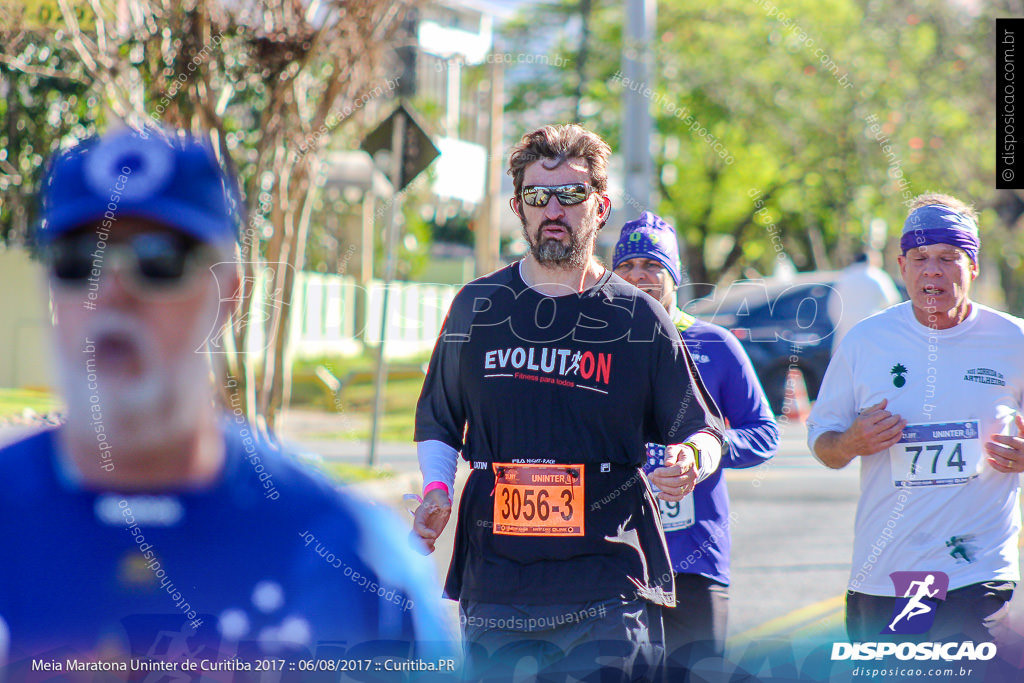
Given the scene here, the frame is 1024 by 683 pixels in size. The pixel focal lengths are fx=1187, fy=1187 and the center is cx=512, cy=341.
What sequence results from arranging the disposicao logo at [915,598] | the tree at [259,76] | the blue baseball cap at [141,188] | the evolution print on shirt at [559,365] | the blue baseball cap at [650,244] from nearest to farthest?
the blue baseball cap at [141,188] < the evolution print on shirt at [559,365] < the disposicao logo at [915,598] < the blue baseball cap at [650,244] < the tree at [259,76]

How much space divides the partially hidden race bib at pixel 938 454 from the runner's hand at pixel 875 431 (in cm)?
6

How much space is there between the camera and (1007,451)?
3.56 metres

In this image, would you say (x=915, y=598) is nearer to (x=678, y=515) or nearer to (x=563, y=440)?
(x=678, y=515)

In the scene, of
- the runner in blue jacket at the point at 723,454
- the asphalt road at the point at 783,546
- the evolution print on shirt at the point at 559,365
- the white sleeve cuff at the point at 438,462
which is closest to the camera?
the evolution print on shirt at the point at 559,365

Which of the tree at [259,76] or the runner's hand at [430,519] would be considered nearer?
the runner's hand at [430,519]

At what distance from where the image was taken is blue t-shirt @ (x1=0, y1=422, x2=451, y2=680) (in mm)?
1406

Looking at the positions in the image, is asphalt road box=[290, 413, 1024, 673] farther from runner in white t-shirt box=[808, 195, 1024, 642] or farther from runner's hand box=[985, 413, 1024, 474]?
runner's hand box=[985, 413, 1024, 474]

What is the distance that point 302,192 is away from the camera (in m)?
8.77

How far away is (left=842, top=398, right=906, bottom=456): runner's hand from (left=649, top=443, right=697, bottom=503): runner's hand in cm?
96

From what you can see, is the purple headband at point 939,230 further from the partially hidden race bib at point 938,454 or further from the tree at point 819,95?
the tree at point 819,95

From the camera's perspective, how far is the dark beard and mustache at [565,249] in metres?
3.05

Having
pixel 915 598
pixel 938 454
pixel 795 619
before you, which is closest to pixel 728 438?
pixel 938 454

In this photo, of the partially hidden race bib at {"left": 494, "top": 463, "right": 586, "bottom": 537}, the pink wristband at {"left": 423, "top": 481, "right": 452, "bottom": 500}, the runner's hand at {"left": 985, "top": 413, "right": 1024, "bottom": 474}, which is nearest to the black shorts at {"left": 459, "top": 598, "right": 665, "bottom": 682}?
the partially hidden race bib at {"left": 494, "top": 463, "right": 586, "bottom": 537}

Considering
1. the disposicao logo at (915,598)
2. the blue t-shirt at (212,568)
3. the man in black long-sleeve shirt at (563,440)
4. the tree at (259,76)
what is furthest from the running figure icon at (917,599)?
the tree at (259,76)
